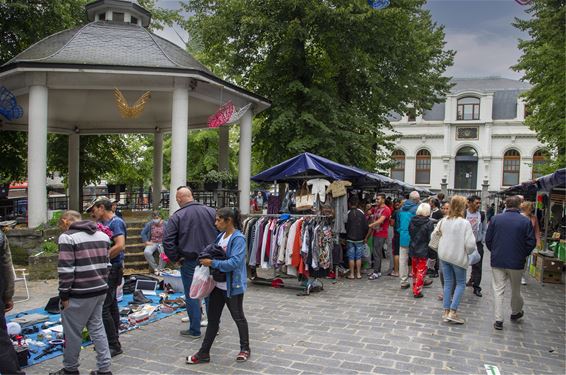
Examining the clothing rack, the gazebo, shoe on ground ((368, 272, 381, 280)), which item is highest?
the gazebo

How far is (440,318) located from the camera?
24.0ft

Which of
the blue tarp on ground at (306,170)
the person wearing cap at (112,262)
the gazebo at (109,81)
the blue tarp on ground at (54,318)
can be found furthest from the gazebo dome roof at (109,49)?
the person wearing cap at (112,262)

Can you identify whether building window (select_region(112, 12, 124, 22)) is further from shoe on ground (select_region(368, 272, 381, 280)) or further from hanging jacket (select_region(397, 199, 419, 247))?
shoe on ground (select_region(368, 272, 381, 280))

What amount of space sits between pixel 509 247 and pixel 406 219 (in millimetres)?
2937

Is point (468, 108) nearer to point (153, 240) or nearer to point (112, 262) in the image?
point (153, 240)

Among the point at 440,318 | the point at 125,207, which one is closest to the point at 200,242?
the point at 440,318

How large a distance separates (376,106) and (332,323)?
43.0ft

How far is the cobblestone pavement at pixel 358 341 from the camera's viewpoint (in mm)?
5176

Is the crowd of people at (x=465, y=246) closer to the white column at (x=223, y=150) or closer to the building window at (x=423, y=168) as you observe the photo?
the white column at (x=223, y=150)

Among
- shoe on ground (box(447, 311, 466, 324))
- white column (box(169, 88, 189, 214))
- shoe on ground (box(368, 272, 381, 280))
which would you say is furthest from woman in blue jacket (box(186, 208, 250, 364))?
white column (box(169, 88, 189, 214))

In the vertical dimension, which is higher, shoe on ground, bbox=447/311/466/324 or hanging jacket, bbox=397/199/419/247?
hanging jacket, bbox=397/199/419/247

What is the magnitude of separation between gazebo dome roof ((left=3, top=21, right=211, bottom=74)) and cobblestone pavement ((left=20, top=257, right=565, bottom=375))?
652cm

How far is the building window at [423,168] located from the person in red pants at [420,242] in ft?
126

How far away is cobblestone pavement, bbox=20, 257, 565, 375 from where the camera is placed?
5176 millimetres
